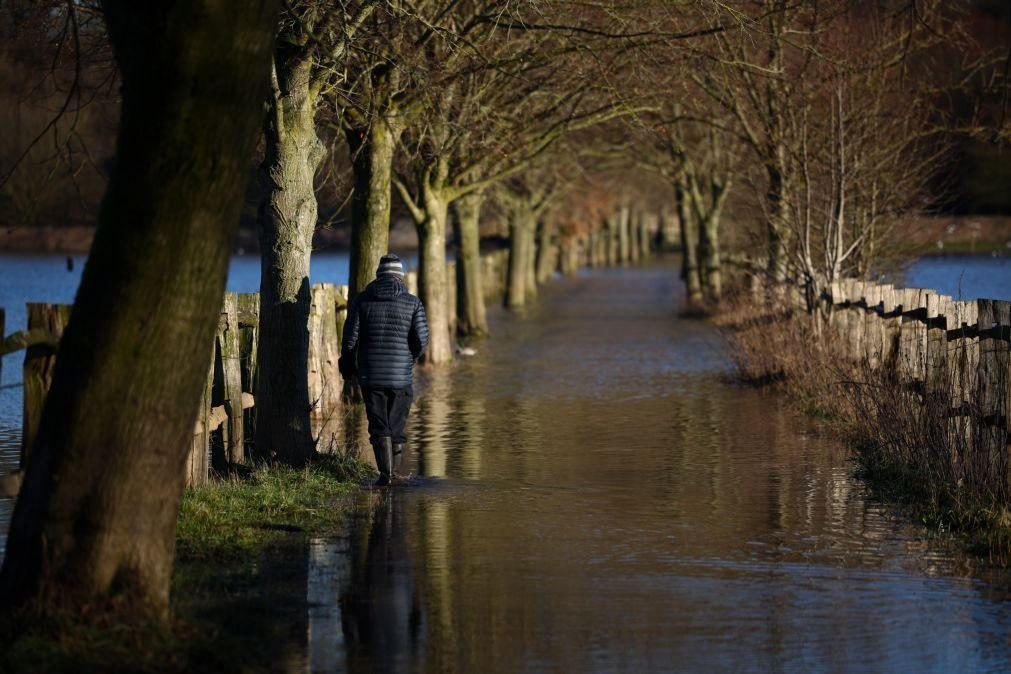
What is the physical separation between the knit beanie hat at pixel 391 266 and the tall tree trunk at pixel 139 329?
6.56 metres

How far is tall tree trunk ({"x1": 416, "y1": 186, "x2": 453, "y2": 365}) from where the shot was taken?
28422 millimetres

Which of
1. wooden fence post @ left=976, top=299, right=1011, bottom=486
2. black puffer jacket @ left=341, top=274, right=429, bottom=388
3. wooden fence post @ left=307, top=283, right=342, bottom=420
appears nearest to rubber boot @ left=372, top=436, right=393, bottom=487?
black puffer jacket @ left=341, top=274, right=429, bottom=388

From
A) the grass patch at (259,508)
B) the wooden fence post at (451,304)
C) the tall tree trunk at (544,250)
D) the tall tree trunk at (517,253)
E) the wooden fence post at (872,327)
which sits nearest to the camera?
the grass patch at (259,508)

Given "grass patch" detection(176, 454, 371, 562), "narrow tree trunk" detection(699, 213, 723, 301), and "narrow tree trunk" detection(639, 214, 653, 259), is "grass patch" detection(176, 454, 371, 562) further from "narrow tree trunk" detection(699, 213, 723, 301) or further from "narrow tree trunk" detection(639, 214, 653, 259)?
"narrow tree trunk" detection(639, 214, 653, 259)

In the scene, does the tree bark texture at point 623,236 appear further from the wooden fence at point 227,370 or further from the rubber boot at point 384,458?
the rubber boot at point 384,458

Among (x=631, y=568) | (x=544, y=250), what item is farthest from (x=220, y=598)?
(x=544, y=250)

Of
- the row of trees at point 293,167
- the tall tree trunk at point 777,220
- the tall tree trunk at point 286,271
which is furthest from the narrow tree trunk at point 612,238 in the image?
the tall tree trunk at point 286,271

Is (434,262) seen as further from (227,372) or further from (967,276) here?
(967,276)

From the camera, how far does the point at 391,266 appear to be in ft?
46.8

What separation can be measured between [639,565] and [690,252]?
4081 centimetres

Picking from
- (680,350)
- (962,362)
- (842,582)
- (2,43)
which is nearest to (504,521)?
(842,582)

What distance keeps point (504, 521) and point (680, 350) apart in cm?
1985

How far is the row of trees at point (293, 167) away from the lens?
749cm

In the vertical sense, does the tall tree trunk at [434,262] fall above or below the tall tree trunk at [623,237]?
below
